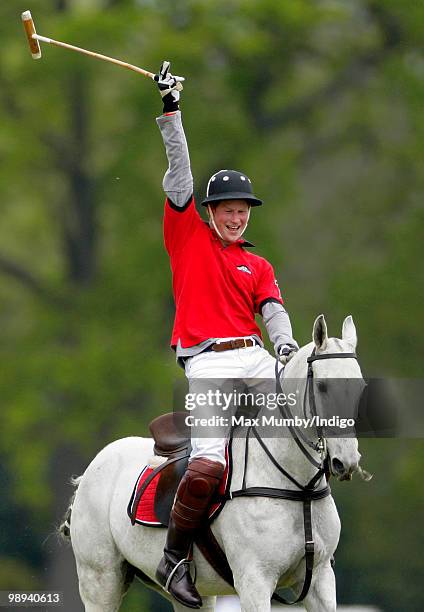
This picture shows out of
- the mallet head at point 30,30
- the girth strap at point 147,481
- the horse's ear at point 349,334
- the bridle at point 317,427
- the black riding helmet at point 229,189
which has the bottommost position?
the girth strap at point 147,481

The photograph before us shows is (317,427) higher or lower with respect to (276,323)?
lower

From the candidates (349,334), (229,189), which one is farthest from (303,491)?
(229,189)

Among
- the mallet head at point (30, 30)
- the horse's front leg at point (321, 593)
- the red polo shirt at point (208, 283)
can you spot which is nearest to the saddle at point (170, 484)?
the horse's front leg at point (321, 593)

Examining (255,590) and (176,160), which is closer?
(255,590)

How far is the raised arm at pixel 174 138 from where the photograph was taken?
17.6 ft

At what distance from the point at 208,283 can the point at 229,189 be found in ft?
1.48

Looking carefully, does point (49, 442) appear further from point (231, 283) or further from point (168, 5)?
point (231, 283)

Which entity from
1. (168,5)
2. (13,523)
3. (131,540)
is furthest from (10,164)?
(131,540)

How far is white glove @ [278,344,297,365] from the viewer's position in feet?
17.4

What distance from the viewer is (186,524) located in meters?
5.38

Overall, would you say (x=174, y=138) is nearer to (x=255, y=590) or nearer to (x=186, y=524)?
(x=186, y=524)

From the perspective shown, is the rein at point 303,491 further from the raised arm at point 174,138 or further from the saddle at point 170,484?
the raised arm at point 174,138

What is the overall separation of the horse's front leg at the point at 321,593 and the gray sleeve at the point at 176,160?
1817mm

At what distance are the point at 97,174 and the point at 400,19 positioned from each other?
3.96 meters
